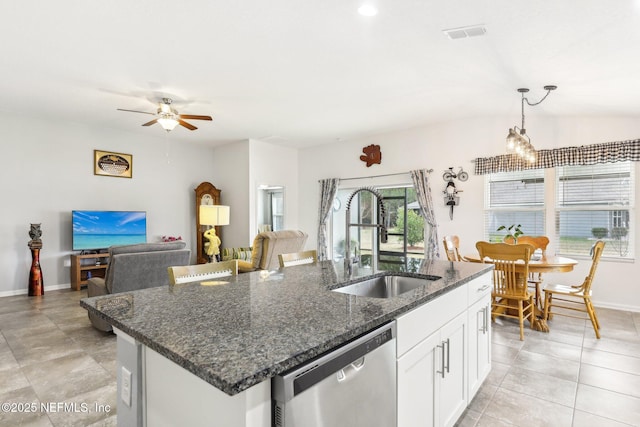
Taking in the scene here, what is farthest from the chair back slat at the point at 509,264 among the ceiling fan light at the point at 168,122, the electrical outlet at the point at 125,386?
the ceiling fan light at the point at 168,122

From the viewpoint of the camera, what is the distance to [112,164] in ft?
20.3

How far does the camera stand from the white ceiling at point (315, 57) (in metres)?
2.52

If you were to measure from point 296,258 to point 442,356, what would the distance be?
144 cm

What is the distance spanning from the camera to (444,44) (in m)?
2.98

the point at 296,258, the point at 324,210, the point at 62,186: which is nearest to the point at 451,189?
the point at 324,210

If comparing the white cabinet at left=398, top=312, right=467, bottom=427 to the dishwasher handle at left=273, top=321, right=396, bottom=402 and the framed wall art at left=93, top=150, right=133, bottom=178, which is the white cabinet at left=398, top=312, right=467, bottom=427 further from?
the framed wall art at left=93, top=150, right=133, bottom=178

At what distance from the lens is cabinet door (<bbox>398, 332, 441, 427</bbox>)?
4.58 feet

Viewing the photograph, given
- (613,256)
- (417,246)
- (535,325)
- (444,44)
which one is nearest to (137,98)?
(444,44)

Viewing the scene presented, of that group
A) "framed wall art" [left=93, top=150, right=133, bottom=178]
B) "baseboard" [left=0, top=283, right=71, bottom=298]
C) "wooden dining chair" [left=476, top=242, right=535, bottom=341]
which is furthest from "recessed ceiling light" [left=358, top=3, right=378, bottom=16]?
"baseboard" [left=0, top=283, right=71, bottom=298]

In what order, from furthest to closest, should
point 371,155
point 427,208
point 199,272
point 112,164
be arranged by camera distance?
point 371,155, point 112,164, point 427,208, point 199,272

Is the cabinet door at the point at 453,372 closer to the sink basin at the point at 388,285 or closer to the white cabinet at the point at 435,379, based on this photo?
the white cabinet at the point at 435,379

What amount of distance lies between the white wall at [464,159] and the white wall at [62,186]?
2805 millimetres

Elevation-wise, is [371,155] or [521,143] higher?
[371,155]

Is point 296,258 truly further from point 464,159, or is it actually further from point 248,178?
point 248,178
